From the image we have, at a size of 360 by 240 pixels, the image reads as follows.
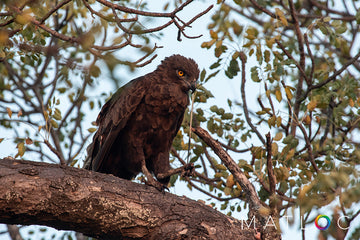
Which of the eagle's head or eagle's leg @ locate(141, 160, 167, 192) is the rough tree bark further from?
the eagle's head

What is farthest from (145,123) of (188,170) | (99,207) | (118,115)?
(99,207)

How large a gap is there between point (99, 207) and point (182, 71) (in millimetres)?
2388

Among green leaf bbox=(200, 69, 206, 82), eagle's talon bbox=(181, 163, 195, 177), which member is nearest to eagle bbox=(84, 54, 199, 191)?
green leaf bbox=(200, 69, 206, 82)

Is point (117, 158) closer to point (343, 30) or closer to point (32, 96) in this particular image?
point (343, 30)

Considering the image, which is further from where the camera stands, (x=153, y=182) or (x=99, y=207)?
(x=153, y=182)

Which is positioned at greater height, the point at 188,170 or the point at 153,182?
the point at 188,170

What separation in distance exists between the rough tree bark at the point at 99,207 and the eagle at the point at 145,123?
1.09 m

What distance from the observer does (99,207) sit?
3.44 meters

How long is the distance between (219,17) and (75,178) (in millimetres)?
3187

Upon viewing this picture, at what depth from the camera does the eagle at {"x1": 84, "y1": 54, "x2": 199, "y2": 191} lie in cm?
497

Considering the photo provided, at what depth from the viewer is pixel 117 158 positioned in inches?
205

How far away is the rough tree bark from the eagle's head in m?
1.67

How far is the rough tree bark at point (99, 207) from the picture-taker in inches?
126

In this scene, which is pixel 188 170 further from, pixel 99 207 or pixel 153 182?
pixel 99 207
